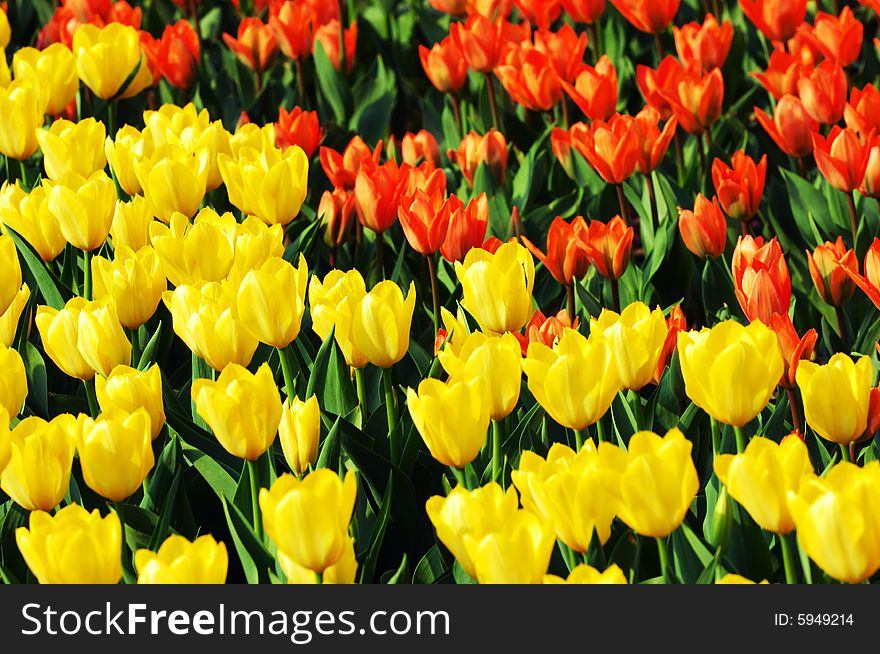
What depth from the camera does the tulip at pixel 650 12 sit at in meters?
3.58

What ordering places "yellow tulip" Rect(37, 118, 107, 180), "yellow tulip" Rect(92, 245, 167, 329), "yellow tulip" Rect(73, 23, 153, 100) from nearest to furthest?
"yellow tulip" Rect(92, 245, 167, 329) → "yellow tulip" Rect(37, 118, 107, 180) → "yellow tulip" Rect(73, 23, 153, 100)

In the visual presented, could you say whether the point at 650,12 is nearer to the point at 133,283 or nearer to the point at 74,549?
the point at 133,283

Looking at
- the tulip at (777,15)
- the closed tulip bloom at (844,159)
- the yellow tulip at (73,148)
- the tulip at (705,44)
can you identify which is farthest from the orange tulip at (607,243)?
the tulip at (777,15)

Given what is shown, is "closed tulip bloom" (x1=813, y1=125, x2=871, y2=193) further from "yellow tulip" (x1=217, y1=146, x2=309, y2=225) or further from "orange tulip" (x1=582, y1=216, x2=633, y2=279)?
"yellow tulip" (x1=217, y1=146, x2=309, y2=225)

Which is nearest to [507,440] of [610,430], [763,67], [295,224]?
[610,430]

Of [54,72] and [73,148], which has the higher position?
[54,72]

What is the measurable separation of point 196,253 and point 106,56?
131 cm

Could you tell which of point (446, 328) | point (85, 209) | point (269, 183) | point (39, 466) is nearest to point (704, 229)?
point (446, 328)

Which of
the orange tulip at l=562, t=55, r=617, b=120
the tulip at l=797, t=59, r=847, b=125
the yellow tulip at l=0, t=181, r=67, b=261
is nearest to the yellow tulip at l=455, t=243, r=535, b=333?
the yellow tulip at l=0, t=181, r=67, b=261

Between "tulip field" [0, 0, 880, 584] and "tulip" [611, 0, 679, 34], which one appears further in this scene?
"tulip" [611, 0, 679, 34]

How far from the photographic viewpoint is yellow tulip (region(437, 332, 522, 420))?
1678 mm

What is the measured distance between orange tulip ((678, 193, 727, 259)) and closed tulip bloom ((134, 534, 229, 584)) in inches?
56.3

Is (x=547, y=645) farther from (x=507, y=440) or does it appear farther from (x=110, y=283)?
(x=110, y=283)

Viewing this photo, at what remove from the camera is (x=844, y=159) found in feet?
8.68
